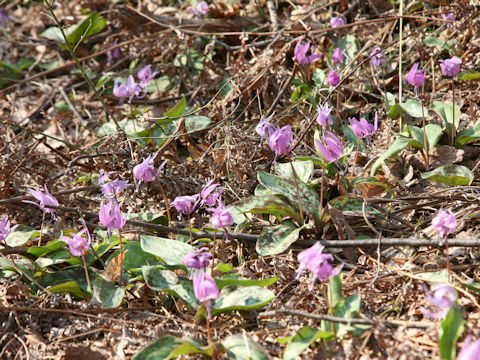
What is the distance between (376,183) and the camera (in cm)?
202

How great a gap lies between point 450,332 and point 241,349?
0.56 m

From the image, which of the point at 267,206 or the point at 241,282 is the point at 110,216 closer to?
the point at 241,282

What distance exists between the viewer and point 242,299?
1.62 metres

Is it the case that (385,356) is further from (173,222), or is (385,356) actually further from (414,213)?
(173,222)

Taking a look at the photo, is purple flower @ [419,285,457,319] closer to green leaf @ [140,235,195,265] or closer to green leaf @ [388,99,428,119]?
green leaf @ [140,235,195,265]

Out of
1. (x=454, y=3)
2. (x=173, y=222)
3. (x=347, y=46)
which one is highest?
(x=454, y=3)

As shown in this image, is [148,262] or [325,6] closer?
[148,262]

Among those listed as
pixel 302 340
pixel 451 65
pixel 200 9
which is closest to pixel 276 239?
pixel 302 340

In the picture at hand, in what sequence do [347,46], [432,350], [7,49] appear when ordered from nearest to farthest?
[432,350]
[347,46]
[7,49]

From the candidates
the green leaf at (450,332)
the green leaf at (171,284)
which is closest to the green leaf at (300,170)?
the green leaf at (171,284)

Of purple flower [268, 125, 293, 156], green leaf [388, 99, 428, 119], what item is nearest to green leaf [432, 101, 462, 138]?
green leaf [388, 99, 428, 119]

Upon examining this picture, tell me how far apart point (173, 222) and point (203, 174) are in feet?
1.05

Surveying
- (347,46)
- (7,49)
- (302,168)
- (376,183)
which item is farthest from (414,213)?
(7,49)

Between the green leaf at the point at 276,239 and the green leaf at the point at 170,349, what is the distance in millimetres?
461
